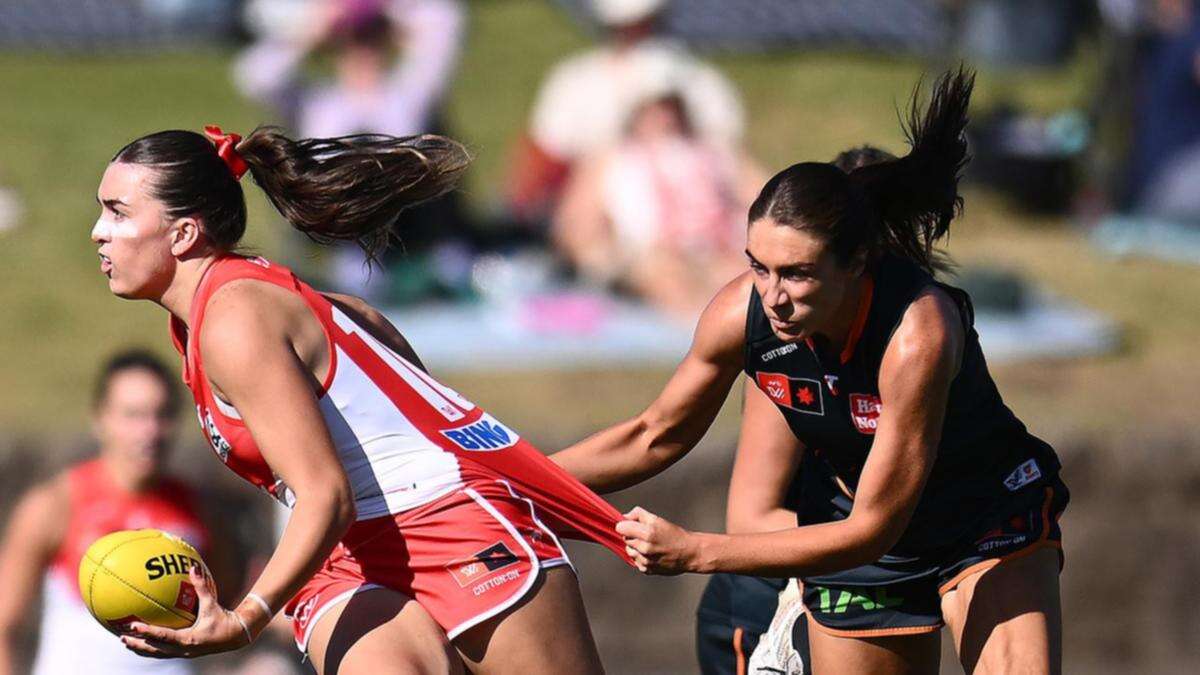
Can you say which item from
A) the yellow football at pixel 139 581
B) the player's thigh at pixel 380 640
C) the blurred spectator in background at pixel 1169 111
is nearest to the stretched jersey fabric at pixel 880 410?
the player's thigh at pixel 380 640

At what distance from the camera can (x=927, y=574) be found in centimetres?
440

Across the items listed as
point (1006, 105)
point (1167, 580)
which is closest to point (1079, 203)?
point (1006, 105)

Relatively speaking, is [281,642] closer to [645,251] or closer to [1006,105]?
[645,251]

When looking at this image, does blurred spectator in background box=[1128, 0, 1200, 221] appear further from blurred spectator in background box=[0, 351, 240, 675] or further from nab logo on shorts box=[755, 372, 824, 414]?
nab logo on shorts box=[755, 372, 824, 414]

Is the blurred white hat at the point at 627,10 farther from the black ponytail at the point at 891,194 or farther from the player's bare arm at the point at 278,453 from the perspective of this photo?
the player's bare arm at the point at 278,453

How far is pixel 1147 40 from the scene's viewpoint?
1116cm

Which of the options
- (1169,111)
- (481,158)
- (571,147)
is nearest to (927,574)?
(571,147)

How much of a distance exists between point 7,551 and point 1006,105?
797 centimetres

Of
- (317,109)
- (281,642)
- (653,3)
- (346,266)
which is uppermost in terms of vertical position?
(653,3)

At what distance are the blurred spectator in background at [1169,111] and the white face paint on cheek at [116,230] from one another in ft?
27.1

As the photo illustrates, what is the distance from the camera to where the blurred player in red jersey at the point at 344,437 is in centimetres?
379

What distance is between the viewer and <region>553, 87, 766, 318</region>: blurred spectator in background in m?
9.29

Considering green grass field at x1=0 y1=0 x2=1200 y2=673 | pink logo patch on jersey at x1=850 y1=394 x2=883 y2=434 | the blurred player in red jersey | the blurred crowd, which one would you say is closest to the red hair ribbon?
the blurred player in red jersey

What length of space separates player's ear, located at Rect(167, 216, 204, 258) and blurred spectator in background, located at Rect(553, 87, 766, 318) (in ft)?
17.6
